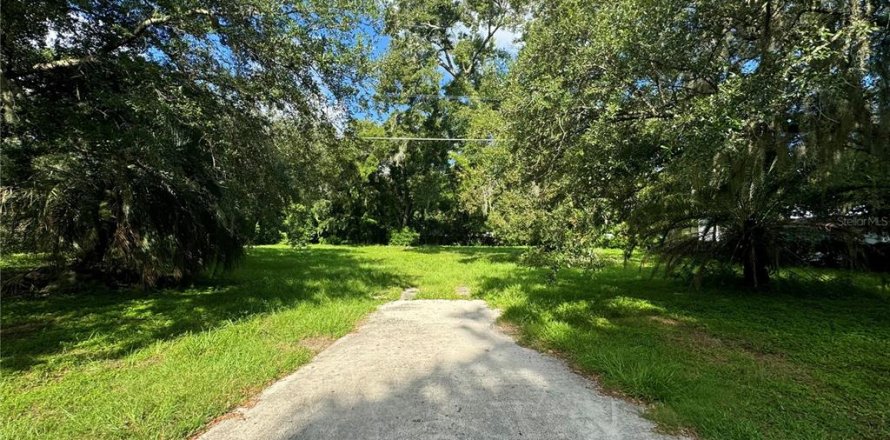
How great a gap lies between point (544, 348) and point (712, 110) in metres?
2.91

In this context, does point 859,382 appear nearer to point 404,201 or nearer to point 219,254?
point 219,254

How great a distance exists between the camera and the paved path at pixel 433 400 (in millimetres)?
2740

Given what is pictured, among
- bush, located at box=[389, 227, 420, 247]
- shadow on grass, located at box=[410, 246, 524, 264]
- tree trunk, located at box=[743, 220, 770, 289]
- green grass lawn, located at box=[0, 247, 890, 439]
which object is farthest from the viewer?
bush, located at box=[389, 227, 420, 247]

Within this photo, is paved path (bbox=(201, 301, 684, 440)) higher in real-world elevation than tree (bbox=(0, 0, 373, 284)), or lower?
lower

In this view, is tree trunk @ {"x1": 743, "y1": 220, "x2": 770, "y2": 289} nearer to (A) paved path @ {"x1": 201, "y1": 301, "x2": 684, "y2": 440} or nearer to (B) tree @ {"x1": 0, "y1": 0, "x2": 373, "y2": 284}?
(A) paved path @ {"x1": 201, "y1": 301, "x2": 684, "y2": 440}

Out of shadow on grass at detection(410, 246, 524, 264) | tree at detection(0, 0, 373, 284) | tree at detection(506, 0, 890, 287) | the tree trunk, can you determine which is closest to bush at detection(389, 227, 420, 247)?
shadow on grass at detection(410, 246, 524, 264)

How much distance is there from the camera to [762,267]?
7.72 m

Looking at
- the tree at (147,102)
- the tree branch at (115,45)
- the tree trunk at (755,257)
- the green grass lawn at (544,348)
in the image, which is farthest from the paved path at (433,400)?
A: the tree trunk at (755,257)

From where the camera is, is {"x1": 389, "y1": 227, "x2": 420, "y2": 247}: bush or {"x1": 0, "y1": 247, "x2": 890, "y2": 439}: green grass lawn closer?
{"x1": 0, "y1": 247, "x2": 890, "y2": 439}: green grass lawn

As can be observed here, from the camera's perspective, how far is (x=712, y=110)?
3.88m

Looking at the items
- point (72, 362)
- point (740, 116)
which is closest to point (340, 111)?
point (72, 362)

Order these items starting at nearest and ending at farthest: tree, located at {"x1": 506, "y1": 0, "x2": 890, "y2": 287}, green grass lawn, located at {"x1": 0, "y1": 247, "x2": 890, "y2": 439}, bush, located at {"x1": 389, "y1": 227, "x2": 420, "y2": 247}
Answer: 1. green grass lawn, located at {"x1": 0, "y1": 247, "x2": 890, "y2": 439}
2. tree, located at {"x1": 506, "y1": 0, "x2": 890, "y2": 287}
3. bush, located at {"x1": 389, "y1": 227, "x2": 420, "y2": 247}

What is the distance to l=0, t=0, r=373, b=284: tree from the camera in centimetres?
470

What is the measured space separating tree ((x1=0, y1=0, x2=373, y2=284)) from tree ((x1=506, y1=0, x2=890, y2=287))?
120 inches
